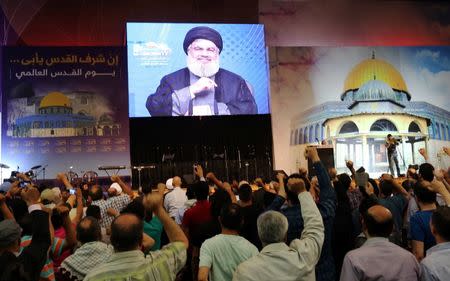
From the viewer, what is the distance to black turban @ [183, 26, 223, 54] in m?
11.5

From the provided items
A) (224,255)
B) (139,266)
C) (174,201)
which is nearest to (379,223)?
(224,255)

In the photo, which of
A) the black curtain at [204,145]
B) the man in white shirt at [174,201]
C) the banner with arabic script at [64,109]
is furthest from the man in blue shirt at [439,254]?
the banner with arabic script at [64,109]

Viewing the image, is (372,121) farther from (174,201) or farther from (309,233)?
(309,233)

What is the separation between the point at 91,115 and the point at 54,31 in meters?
2.95

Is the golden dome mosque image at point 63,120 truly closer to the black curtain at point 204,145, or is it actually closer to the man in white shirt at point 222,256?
the black curtain at point 204,145

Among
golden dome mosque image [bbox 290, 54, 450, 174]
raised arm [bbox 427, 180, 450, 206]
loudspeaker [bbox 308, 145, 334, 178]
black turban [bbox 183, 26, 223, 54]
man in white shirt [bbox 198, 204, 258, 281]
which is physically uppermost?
black turban [bbox 183, 26, 223, 54]

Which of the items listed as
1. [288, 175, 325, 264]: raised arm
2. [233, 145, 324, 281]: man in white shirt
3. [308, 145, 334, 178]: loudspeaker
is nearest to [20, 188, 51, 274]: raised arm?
[233, 145, 324, 281]: man in white shirt

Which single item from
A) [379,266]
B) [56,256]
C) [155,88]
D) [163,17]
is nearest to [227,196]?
[56,256]

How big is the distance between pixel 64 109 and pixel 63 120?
0.28 meters

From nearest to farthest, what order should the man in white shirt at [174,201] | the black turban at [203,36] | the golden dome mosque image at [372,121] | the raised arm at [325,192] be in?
the raised arm at [325,192]
the man in white shirt at [174,201]
the black turban at [203,36]
the golden dome mosque image at [372,121]

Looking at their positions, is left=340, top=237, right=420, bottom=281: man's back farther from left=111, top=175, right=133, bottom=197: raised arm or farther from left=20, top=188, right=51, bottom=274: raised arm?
left=111, top=175, right=133, bottom=197: raised arm

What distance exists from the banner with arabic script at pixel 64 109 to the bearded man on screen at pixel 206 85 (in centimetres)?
151

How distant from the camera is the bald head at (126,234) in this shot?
1.74 metres

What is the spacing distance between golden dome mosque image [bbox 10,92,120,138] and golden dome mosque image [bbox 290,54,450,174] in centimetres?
522
